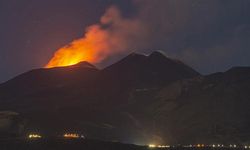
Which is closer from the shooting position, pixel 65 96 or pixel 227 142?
pixel 227 142

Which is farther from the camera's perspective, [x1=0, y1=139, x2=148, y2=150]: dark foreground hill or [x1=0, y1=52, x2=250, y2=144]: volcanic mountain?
[x1=0, y1=52, x2=250, y2=144]: volcanic mountain

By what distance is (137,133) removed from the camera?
425ft

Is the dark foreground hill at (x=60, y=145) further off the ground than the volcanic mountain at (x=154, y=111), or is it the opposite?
the volcanic mountain at (x=154, y=111)

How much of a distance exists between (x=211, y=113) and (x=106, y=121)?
31.2 meters

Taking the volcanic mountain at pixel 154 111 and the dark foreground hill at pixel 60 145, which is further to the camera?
the volcanic mountain at pixel 154 111

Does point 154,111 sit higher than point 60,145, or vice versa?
point 154,111

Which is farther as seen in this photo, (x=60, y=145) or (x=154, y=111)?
(x=154, y=111)

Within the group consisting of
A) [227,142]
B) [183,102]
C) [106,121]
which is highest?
[183,102]

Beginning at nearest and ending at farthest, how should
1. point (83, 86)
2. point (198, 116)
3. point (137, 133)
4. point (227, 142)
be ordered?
point (227, 142) → point (137, 133) → point (198, 116) → point (83, 86)

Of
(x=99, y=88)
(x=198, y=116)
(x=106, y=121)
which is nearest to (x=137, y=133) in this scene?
(x=106, y=121)

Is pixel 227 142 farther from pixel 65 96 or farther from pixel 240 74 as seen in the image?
pixel 65 96

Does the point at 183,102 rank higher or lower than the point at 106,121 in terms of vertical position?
higher

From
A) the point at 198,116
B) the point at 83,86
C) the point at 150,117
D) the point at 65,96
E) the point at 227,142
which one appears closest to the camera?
the point at 227,142

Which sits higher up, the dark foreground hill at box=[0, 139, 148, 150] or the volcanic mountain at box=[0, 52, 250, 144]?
the volcanic mountain at box=[0, 52, 250, 144]
